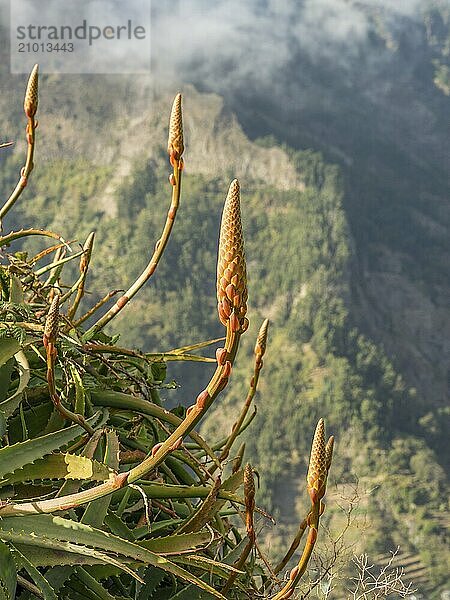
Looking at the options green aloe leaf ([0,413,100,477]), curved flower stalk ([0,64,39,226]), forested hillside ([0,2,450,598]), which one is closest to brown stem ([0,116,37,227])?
curved flower stalk ([0,64,39,226])

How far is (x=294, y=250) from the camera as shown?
34.2m

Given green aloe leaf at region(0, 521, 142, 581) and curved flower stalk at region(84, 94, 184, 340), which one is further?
curved flower stalk at region(84, 94, 184, 340)

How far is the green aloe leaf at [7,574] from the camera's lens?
277 millimetres

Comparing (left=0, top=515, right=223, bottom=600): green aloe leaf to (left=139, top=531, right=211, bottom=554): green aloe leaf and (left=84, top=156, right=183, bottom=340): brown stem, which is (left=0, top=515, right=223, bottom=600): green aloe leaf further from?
(left=84, top=156, right=183, bottom=340): brown stem

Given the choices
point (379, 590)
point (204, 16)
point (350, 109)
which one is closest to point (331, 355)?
point (350, 109)

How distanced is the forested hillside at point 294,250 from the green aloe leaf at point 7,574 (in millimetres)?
23346

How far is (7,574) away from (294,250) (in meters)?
34.2

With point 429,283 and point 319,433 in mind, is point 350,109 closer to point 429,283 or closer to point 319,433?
point 429,283

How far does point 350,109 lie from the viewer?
43.4 metres

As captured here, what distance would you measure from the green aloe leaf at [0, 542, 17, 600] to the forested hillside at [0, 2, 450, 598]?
76.6ft

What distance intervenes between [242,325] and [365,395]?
3018cm

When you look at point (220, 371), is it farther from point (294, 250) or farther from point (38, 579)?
point (294, 250)

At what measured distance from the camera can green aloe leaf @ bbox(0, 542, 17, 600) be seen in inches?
10.9

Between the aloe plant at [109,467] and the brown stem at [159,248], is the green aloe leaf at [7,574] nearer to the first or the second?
the aloe plant at [109,467]
